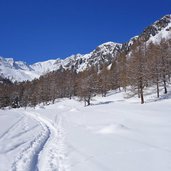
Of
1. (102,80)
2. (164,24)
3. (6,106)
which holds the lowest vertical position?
(6,106)

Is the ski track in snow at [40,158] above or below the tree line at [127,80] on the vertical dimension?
below

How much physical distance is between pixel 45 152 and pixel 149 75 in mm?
34269

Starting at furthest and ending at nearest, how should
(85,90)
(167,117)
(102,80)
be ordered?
(102,80) → (85,90) → (167,117)

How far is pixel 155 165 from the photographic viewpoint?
9.29m

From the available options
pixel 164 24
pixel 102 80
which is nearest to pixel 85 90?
pixel 102 80

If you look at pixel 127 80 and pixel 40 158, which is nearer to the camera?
pixel 40 158

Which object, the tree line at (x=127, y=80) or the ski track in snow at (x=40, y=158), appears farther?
the tree line at (x=127, y=80)

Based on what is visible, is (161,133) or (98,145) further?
(161,133)

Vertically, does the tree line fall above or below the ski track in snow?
above

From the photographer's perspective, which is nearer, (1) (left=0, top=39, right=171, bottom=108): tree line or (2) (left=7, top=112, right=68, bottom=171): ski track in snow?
(2) (left=7, top=112, right=68, bottom=171): ski track in snow

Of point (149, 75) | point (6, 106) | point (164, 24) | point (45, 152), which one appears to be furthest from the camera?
point (164, 24)

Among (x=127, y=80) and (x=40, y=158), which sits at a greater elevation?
(x=127, y=80)

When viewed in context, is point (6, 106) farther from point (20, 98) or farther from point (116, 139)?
point (116, 139)

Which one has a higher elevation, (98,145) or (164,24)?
(164,24)
